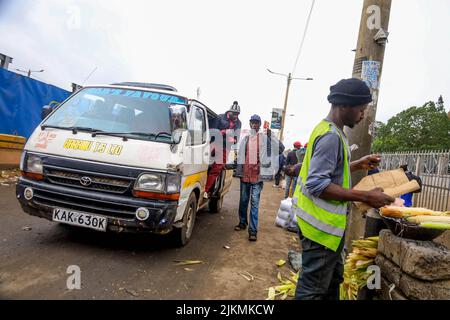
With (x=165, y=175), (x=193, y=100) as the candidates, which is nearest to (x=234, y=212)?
(x=193, y=100)

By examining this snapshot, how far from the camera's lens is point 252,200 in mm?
5199

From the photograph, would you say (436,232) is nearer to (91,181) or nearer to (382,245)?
(382,245)

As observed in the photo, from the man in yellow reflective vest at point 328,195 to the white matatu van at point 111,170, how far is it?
5.95 feet

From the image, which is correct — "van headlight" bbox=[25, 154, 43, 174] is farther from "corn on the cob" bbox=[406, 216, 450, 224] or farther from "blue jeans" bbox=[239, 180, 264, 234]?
"corn on the cob" bbox=[406, 216, 450, 224]

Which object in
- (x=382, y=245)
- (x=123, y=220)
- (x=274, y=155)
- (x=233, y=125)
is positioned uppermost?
(x=233, y=125)

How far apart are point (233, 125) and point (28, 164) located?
12.6ft

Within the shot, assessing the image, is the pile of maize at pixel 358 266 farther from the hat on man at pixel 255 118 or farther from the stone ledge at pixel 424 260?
the hat on man at pixel 255 118

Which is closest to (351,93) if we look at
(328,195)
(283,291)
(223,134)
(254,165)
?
(328,195)

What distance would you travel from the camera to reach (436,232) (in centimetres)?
230

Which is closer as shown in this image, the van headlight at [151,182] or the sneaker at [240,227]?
the van headlight at [151,182]

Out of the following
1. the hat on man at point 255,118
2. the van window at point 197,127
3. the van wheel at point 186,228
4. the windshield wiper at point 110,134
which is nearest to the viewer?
the windshield wiper at point 110,134

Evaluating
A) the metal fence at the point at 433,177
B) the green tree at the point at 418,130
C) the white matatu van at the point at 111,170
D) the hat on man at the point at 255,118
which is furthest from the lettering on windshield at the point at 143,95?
the green tree at the point at 418,130

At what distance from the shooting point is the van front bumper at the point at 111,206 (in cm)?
333

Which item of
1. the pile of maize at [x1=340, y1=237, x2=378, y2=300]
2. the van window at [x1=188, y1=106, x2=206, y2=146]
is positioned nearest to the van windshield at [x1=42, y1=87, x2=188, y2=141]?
the van window at [x1=188, y1=106, x2=206, y2=146]
